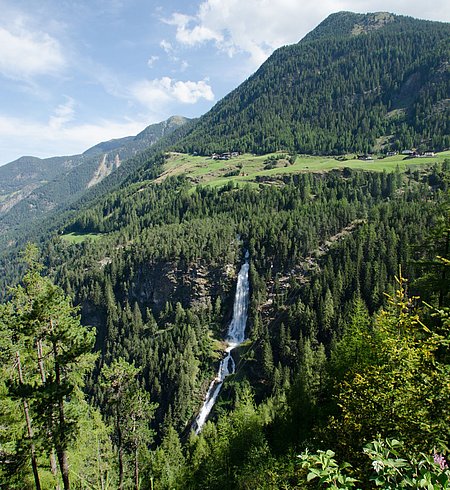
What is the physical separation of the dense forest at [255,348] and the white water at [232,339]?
127 inches

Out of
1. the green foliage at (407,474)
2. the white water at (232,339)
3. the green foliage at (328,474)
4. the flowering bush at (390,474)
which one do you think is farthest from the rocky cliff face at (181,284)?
the green foliage at (407,474)

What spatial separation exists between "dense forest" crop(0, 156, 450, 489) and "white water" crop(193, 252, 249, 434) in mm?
3235

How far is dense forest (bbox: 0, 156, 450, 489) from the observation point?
37.5 feet

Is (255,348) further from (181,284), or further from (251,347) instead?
(181,284)

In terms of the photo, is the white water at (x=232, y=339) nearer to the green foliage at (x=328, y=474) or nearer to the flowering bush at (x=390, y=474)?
the green foliage at (x=328, y=474)

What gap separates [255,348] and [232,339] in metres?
A: 17.3

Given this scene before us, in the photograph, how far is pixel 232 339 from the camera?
4658 inches

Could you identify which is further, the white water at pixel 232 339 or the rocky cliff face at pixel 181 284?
the rocky cliff face at pixel 181 284

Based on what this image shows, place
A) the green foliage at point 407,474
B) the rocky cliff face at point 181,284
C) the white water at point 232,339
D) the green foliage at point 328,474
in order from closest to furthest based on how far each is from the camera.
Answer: the green foliage at point 407,474 < the green foliage at point 328,474 < the white water at point 232,339 < the rocky cliff face at point 181,284

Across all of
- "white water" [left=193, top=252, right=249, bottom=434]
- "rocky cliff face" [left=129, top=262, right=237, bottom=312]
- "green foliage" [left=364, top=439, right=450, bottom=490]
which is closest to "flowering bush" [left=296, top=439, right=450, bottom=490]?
"green foliage" [left=364, top=439, right=450, bottom=490]

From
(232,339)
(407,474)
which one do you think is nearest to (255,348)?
(232,339)

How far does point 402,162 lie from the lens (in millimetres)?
189625

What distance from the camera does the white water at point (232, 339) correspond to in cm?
9504

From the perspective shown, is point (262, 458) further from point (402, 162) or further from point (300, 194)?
point (402, 162)
